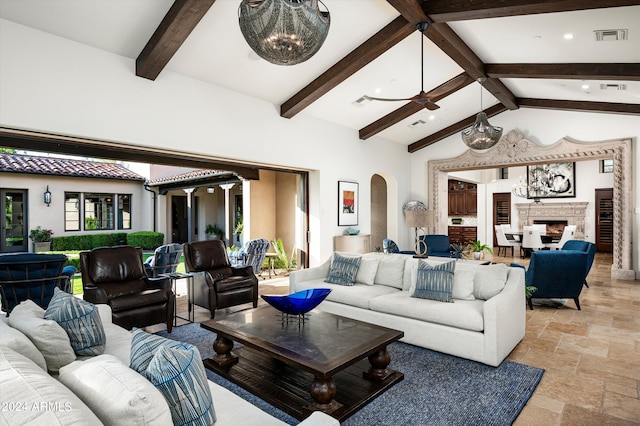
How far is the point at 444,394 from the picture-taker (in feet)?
8.96

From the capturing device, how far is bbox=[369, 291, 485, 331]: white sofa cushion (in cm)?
334

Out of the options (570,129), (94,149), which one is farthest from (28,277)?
(570,129)

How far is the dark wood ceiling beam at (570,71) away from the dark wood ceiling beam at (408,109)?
1.54 ft

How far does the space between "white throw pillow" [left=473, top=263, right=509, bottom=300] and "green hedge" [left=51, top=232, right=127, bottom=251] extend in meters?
10.1

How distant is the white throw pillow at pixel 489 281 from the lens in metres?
3.75

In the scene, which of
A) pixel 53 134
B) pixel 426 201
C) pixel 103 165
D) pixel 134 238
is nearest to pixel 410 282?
pixel 53 134

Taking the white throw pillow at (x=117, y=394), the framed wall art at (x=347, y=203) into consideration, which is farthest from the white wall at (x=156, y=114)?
the white throw pillow at (x=117, y=394)

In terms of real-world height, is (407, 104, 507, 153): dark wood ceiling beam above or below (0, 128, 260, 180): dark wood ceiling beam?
above

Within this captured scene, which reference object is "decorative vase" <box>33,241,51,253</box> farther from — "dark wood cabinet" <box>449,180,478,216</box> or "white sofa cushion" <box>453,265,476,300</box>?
"dark wood cabinet" <box>449,180,478,216</box>

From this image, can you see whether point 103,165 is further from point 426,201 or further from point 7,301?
point 426,201

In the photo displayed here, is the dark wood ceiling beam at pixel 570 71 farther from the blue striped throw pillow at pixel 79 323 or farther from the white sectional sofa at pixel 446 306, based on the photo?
the blue striped throw pillow at pixel 79 323

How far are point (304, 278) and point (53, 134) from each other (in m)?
3.31

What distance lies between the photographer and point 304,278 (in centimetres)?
488

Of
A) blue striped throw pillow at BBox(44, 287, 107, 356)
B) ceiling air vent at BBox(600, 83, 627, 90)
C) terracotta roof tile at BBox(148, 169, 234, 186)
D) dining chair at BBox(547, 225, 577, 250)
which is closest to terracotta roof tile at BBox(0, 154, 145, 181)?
terracotta roof tile at BBox(148, 169, 234, 186)
